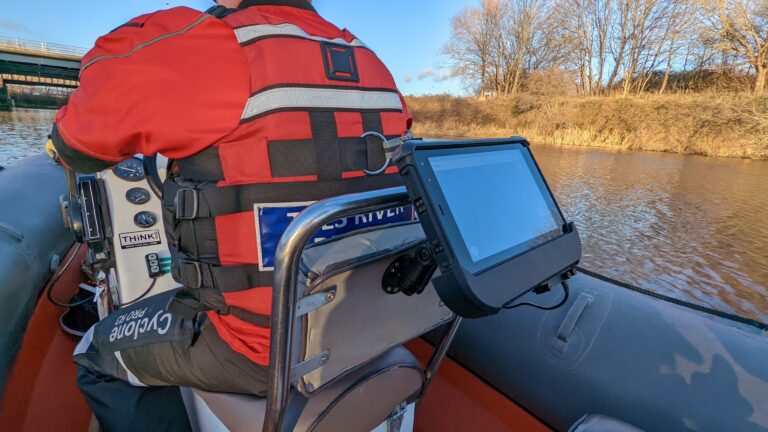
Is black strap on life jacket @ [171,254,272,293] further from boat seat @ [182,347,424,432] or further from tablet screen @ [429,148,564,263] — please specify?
tablet screen @ [429,148,564,263]

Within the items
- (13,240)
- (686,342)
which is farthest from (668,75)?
(13,240)

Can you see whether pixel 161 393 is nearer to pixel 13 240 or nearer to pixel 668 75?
pixel 13 240

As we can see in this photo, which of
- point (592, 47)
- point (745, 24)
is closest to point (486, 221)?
point (745, 24)

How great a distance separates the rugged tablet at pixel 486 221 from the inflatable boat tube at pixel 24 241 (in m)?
1.66

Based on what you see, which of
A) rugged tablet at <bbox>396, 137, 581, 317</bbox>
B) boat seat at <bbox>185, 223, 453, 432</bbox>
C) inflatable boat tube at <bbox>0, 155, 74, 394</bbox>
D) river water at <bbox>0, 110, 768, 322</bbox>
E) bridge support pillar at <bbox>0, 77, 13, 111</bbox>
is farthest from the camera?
bridge support pillar at <bbox>0, 77, 13, 111</bbox>

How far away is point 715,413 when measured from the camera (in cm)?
92

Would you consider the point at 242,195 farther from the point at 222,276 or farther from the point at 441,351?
the point at 441,351

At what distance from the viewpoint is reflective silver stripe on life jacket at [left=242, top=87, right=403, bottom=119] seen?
0.78 m

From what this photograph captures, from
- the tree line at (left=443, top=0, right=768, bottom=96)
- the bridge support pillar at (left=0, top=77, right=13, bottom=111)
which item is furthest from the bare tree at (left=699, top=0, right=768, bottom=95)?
the bridge support pillar at (left=0, top=77, right=13, bottom=111)

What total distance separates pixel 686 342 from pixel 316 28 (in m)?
1.37

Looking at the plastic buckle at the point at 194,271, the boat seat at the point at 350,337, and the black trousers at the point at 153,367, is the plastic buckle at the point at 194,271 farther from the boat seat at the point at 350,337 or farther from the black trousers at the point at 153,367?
the boat seat at the point at 350,337

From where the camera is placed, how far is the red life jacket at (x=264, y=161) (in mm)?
785

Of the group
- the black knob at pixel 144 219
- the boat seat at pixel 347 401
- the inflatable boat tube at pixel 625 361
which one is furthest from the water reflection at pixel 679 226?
the black knob at pixel 144 219

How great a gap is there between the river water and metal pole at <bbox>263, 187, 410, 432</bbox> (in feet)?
7.05
